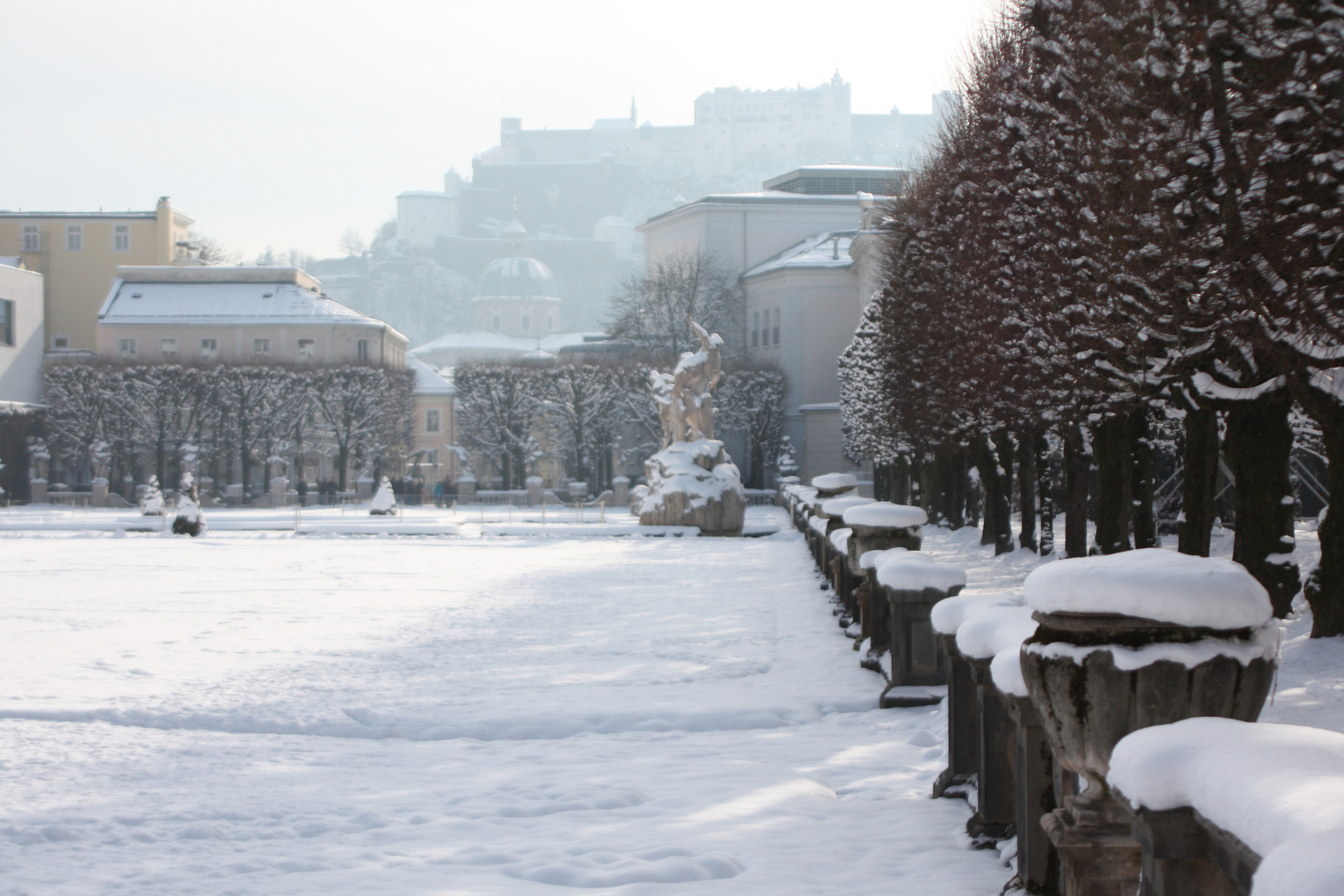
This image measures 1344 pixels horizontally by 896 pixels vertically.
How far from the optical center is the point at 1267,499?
43.1 feet

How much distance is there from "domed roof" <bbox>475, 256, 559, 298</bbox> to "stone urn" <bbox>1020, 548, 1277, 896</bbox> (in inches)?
4781

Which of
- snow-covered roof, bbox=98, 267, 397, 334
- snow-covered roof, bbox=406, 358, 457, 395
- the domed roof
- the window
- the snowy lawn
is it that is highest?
the domed roof

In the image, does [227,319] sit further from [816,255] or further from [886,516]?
[886,516]

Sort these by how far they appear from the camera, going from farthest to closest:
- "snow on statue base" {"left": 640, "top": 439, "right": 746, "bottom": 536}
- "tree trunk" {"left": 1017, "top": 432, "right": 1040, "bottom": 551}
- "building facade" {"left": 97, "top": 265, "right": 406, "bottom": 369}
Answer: "building facade" {"left": 97, "top": 265, "right": 406, "bottom": 369}, "snow on statue base" {"left": 640, "top": 439, "right": 746, "bottom": 536}, "tree trunk" {"left": 1017, "top": 432, "right": 1040, "bottom": 551}

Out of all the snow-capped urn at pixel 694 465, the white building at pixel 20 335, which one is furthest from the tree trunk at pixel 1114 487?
the white building at pixel 20 335

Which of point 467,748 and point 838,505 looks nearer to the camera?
point 467,748

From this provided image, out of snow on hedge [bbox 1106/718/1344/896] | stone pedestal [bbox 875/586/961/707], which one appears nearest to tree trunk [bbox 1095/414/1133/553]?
stone pedestal [bbox 875/586/961/707]

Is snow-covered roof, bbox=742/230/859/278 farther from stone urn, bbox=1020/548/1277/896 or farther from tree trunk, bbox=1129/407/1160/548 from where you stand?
stone urn, bbox=1020/548/1277/896

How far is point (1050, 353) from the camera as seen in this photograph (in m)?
15.4

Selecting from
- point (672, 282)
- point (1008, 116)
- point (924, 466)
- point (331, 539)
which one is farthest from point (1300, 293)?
point (672, 282)

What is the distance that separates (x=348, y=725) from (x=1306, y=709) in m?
→ 6.51

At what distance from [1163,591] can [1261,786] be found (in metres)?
1.27

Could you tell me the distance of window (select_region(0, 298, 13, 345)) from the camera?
61094mm

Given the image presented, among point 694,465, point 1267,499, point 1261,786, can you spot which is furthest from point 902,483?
point 1261,786
